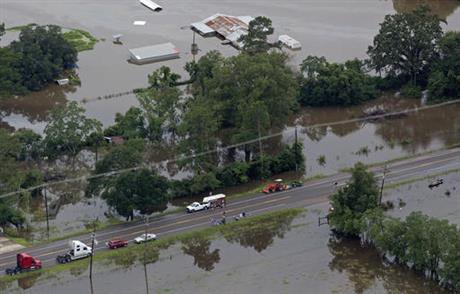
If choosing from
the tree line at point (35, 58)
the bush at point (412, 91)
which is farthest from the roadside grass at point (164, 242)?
the tree line at point (35, 58)

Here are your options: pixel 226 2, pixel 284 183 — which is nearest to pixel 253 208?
pixel 284 183

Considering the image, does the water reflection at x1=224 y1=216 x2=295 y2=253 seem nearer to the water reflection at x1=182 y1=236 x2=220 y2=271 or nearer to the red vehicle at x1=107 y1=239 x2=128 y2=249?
the water reflection at x1=182 y1=236 x2=220 y2=271

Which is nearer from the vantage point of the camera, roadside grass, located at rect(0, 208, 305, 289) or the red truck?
the red truck

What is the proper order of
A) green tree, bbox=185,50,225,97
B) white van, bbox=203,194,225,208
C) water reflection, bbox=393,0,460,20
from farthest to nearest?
water reflection, bbox=393,0,460,20
green tree, bbox=185,50,225,97
white van, bbox=203,194,225,208

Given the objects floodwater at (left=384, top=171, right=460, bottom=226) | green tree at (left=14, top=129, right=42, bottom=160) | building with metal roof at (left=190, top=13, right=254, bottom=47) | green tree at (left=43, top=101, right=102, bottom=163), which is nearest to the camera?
floodwater at (left=384, top=171, right=460, bottom=226)

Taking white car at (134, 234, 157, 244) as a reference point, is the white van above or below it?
above

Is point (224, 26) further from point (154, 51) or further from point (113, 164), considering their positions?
point (113, 164)

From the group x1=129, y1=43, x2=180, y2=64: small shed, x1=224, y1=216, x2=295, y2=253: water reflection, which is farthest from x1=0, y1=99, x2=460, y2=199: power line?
x1=129, y1=43, x2=180, y2=64: small shed
